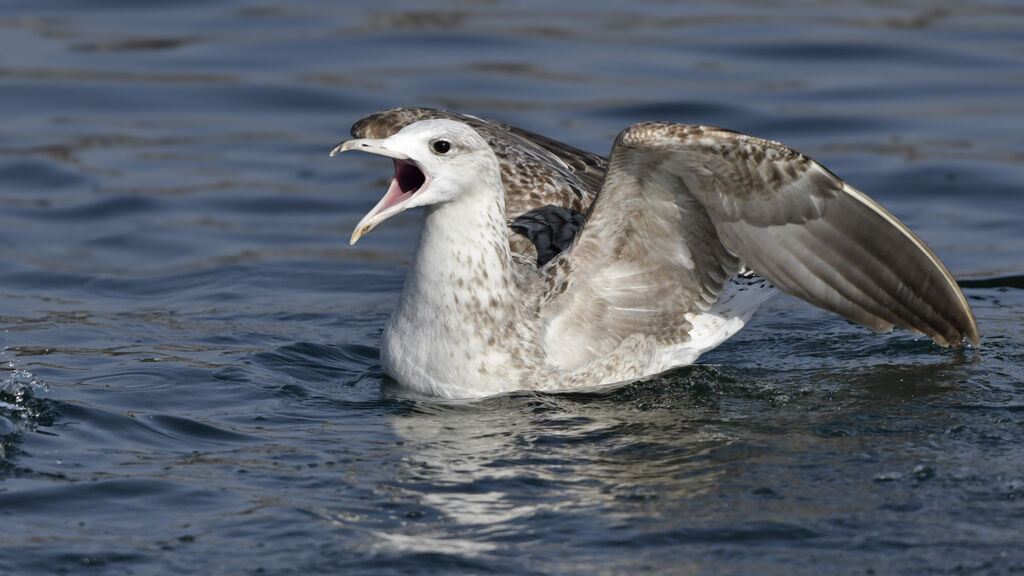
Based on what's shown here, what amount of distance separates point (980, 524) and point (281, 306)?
482 centimetres

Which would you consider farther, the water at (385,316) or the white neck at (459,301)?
the white neck at (459,301)

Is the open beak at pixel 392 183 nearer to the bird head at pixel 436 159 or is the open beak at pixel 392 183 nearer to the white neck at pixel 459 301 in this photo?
the bird head at pixel 436 159

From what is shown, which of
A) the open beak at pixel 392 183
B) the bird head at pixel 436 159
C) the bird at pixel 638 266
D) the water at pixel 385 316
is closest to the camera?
the water at pixel 385 316

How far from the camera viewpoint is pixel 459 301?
6918 mm

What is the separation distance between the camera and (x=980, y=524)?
5348 mm

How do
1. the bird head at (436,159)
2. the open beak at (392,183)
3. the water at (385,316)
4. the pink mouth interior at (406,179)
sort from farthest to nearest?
the pink mouth interior at (406,179) → the bird head at (436,159) → the open beak at (392,183) → the water at (385,316)

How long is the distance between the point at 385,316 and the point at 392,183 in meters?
2.30

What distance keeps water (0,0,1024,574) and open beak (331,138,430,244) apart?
3.01 ft

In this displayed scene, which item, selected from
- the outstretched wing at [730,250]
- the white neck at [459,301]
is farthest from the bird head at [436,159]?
the outstretched wing at [730,250]

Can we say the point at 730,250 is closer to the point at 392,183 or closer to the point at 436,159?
the point at 436,159

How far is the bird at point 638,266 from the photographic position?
6.58m

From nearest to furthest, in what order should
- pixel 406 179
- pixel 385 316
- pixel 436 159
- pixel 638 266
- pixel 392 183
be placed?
pixel 436 159 → pixel 392 183 → pixel 406 179 → pixel 638 266 → pixel 385 316

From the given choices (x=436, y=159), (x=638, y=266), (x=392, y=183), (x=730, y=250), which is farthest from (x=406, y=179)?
(x=730, y=250)

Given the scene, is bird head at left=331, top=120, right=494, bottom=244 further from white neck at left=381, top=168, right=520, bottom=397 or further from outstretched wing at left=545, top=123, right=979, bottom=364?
outstretched wing at left=545, top=123, right=979, bottom=364
